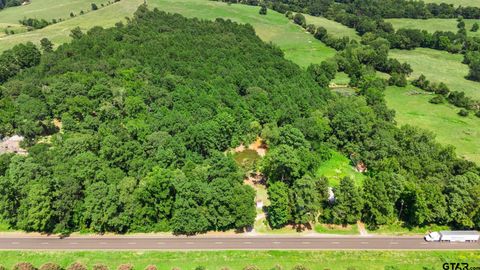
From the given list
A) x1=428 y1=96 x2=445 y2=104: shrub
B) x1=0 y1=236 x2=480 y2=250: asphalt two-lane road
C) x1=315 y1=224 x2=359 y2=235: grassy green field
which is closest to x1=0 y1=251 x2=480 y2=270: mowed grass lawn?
x1=0 y1=236 x2=480 y2=250: asphalt two-lane road

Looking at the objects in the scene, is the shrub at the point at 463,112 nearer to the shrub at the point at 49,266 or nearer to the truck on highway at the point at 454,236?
the truck on highway at the point at 454,236

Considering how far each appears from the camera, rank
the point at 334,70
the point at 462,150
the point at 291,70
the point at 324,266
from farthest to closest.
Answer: the point at 334,70
the point at 291,70
the point at 462,150
the point at 324,266

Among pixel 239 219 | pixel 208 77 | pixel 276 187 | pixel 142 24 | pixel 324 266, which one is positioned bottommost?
pixel 324 266

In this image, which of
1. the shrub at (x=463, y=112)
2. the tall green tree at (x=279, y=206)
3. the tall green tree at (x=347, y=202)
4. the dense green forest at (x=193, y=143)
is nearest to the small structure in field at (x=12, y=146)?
the dense green forest at (x=193, y=143)

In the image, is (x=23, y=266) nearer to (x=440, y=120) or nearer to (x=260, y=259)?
(x=260, y=259)

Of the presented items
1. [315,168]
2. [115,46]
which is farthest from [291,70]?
[115,46]

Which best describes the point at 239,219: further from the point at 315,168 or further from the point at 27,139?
the point at 27,139

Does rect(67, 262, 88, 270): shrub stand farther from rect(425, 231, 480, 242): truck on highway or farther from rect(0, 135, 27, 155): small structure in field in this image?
rect(425, 231, 480, 242): truck on highway
